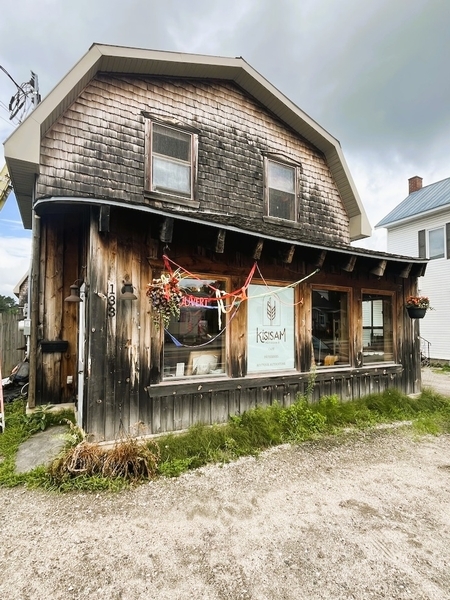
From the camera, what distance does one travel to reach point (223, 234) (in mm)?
4746

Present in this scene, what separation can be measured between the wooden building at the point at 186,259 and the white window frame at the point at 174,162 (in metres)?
0.03

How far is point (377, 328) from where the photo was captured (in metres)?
7.37

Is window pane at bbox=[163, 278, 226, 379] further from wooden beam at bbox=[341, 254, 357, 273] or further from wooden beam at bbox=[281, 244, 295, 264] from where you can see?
wooden beam at bbox=[341, 254, 357, 273]

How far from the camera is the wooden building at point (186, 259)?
4.48 meters

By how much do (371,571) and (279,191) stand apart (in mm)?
7280

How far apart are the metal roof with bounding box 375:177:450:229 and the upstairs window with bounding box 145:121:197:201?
1240cm

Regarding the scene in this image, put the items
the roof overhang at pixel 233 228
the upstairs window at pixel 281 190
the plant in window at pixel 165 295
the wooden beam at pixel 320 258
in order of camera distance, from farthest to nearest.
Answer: the upstairs window at pixel 281 190
the wooden beam at pixel 320 258
the plant in window at pixel 165 295
the roof overhang at pixel 233 228

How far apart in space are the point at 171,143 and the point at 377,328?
19.9ft

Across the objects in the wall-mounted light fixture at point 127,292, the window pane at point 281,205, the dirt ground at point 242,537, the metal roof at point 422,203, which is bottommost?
the dirt ground at point 242,537

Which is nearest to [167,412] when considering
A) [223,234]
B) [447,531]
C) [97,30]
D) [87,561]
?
[87,561]

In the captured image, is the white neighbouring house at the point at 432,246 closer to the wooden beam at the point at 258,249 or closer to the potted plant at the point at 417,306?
the potted plant at the point at 417,306

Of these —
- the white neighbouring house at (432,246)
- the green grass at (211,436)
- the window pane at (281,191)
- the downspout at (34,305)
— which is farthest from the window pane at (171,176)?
the white neighbouring house at (432,246)

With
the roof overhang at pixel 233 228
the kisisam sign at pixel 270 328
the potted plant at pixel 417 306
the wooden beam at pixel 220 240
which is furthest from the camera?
the potted plant at pixel 417 306

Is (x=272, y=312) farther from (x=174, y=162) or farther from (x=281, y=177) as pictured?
(x=281, y=177)
